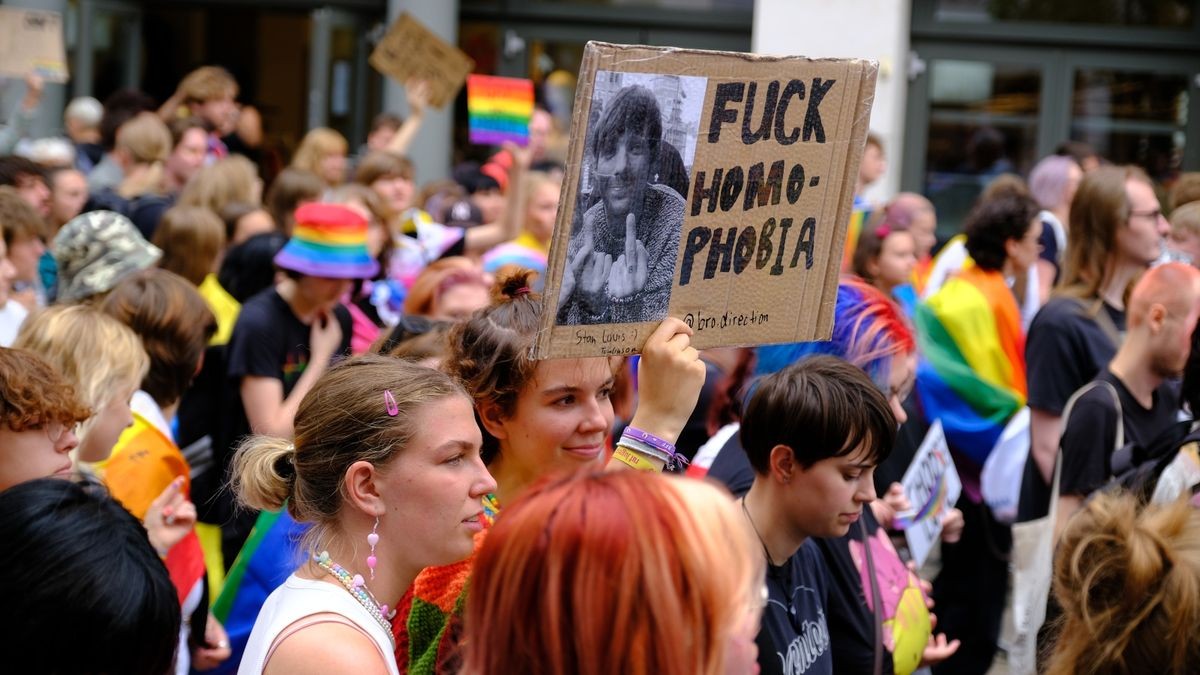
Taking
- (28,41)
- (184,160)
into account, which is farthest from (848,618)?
(28,41)

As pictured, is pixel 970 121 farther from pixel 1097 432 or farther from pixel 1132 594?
pixel 1132 594

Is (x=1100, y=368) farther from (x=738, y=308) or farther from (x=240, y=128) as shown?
(x=240, y=128)

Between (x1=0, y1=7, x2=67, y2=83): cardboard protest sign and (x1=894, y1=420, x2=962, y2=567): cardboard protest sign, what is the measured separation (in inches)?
263

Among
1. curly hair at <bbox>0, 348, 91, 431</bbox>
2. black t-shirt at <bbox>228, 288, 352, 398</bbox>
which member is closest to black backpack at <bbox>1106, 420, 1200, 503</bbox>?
curly hair at <bbox>0, 348, 91, 431</bbox>

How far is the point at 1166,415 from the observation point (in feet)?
14.7

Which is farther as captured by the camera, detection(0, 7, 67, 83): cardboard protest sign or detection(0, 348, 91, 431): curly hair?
detection(0, 7, 67, 83): cardboard protest sign

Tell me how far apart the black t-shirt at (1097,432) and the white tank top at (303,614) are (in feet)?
8.65

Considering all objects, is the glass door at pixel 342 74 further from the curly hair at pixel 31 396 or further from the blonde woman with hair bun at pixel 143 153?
the curly hair at pixel 31 396

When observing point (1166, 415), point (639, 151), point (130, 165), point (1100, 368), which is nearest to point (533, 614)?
point (639, 151)

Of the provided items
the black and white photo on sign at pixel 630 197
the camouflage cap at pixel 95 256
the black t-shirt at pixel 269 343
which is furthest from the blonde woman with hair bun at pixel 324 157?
the black and white photo on sign at pixel 630 197

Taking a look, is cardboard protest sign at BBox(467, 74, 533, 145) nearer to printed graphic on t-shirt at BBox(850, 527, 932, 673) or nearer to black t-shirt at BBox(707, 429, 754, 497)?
black t-shirt at BBox(707, 429, 754, 497)

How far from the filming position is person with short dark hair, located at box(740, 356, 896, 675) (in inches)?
119

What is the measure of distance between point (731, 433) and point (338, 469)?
146 centimetres

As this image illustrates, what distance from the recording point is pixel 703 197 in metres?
2.55
